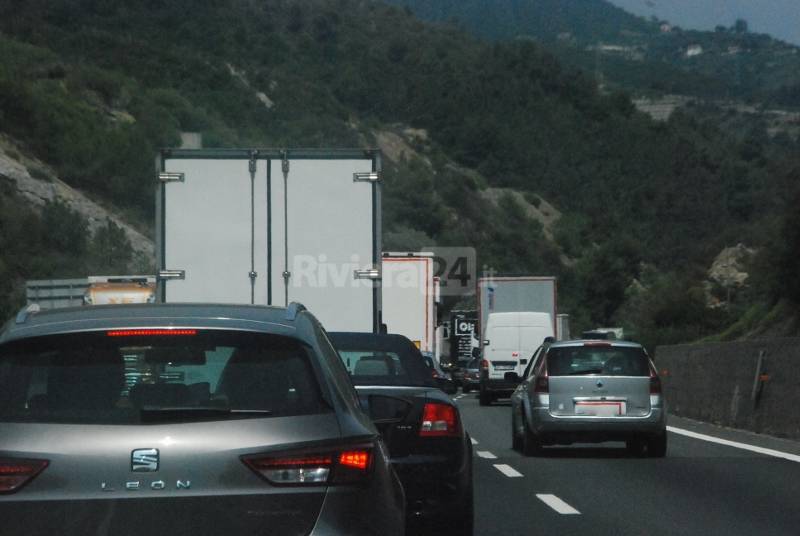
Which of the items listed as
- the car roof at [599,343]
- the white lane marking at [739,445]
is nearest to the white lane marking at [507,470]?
the car roof at [599,343]

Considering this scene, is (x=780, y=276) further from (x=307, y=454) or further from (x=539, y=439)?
(x=307, y=454)

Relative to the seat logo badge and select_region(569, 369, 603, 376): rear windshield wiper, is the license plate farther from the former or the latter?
the seat logo badge

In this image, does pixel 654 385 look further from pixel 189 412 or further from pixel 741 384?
pixel 189 412

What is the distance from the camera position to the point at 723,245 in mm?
89312

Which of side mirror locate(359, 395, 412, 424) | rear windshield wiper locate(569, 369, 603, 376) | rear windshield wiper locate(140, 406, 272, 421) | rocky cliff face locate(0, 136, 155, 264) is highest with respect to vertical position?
rocky cliff face locate(0, 136, 155, 264)

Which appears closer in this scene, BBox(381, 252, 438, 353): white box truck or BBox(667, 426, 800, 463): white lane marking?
BBox(667, 426, 800, 463): white lane marking

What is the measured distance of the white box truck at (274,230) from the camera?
1560cm

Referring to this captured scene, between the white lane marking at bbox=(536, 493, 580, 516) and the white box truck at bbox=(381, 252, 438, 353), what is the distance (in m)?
15.9

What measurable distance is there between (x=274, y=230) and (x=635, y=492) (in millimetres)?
4807

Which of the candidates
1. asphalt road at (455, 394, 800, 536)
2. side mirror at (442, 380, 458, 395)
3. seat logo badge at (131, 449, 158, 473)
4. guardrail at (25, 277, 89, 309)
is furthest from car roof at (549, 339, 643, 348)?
guardrail at (25, 277, 89, 309)

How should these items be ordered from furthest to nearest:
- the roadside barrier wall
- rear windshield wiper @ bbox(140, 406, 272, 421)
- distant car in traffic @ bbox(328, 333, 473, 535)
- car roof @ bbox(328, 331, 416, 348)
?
the roadside barrier wall
car roof @ bbox(328, 331, 416, 348)
distant car in traffic @ bbox(328, 333, 473, 535)
rear windshield wiper @ bbox(140, 406, 272, 421)

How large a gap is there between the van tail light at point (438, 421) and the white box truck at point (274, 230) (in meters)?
6.20

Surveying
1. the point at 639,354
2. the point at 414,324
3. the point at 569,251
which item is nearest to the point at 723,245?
the point at 569,251

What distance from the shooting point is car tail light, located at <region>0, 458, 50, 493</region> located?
4734 millimetres
